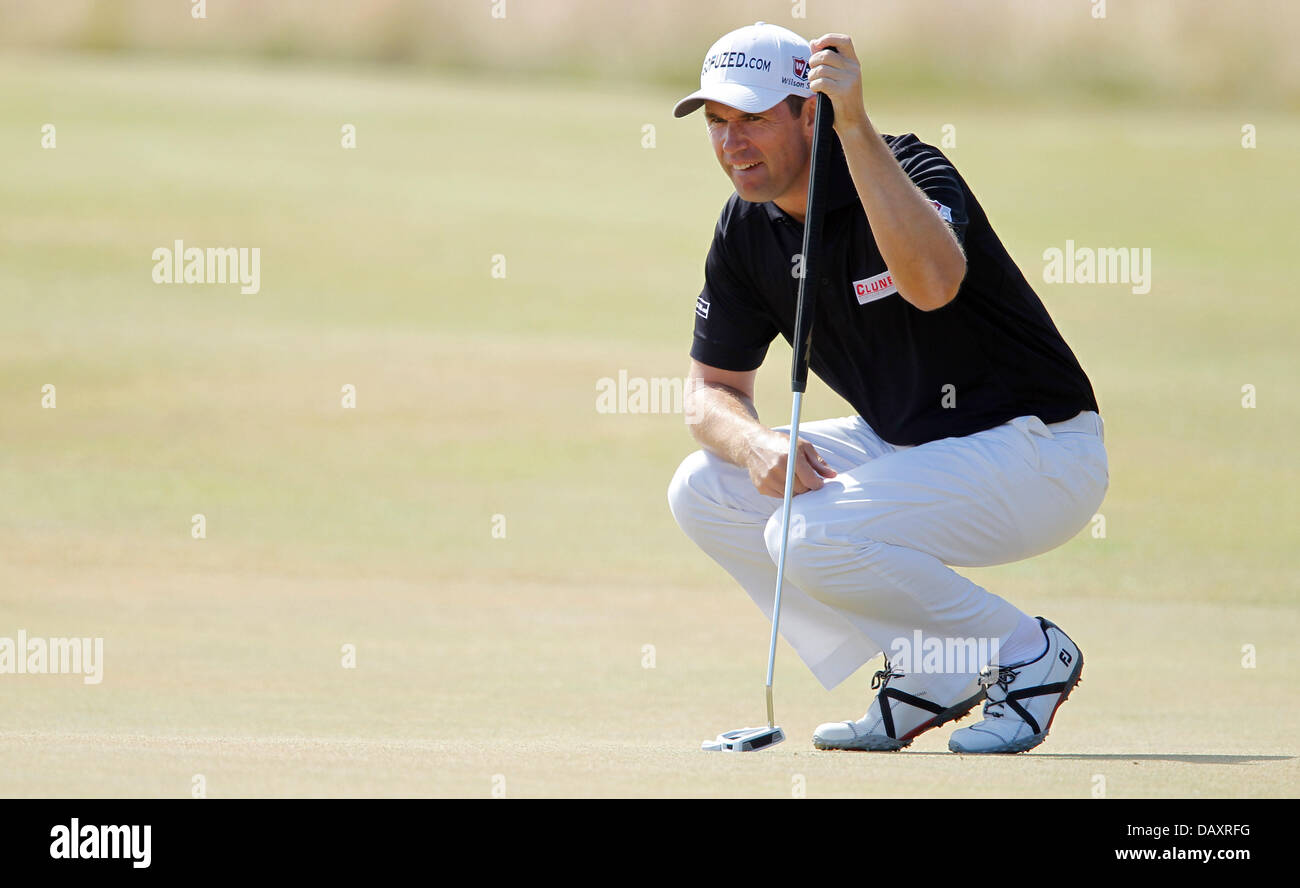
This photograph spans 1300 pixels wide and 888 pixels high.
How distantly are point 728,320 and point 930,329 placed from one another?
2.29 feet

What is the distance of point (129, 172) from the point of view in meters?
18.5

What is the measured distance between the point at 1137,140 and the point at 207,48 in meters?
15.2

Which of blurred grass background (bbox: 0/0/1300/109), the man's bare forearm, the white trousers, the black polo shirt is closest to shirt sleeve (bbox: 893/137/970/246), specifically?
the black polo shirt

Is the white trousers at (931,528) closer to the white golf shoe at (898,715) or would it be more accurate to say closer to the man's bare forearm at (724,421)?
the white golf shoe at (898,715)

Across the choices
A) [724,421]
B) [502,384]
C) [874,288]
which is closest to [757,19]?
[502,384]

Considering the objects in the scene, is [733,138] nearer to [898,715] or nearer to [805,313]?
[805,313]

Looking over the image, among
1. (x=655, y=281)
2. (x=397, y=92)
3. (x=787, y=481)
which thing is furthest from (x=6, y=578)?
(x=397, y=92)

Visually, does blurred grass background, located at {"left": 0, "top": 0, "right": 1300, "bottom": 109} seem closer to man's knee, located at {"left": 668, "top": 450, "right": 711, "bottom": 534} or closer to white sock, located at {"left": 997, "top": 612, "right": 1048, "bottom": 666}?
man's knee, located at {"left": 668, "top": 450, "right": 711, "bottom": 534}

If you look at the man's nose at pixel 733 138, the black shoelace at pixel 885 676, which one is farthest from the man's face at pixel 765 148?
the black shoelace at pixel 885 676

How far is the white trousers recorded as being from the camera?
Answer: 4164 mm

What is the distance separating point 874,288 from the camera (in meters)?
4.29

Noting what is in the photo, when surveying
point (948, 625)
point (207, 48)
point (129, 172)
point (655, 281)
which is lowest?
point (948, 625)
